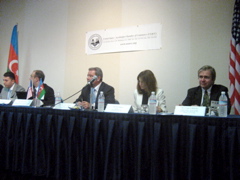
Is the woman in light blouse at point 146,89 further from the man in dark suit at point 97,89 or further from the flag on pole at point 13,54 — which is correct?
the flag on pole at point 13,54

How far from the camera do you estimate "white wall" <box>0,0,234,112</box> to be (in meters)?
3.06

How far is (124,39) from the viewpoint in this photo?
3588mm

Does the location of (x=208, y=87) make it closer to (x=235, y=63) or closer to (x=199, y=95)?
(x=199, y=95)

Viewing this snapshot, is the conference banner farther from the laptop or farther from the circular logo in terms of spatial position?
the laptop

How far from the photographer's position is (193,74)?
10.3 feet

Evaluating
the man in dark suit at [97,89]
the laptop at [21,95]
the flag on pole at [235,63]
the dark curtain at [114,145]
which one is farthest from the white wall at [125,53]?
the dark curtain at [114,145]

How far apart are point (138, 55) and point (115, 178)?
2155 mm

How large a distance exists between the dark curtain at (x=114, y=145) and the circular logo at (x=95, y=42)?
1.90 m

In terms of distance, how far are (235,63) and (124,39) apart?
1600 millimetres

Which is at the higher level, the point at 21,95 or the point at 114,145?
the point at 21,95

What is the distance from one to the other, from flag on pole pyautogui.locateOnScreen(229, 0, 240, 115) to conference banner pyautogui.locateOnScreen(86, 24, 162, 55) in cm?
98

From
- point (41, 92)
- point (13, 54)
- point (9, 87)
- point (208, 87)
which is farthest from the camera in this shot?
point (13, 54)

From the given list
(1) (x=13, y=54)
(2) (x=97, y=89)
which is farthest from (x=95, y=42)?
(1) (x=13, y=54)

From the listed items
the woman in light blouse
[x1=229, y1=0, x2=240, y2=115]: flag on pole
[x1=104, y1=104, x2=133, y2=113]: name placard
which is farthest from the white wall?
[x1=104, y1=104, x2=133, y2=113]: name placard
